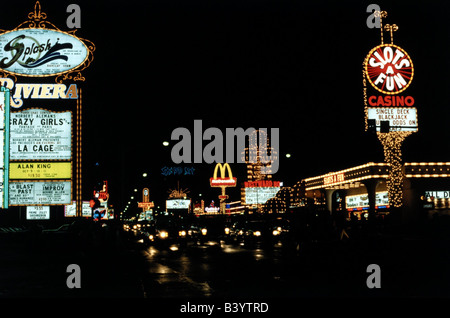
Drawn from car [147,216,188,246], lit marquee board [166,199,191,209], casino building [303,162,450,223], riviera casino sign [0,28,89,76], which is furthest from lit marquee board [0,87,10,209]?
lit marquee board [166,199,191,209]

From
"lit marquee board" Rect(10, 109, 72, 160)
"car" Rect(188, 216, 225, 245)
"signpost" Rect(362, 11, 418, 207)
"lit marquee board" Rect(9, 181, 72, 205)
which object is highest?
"signpost" Rect(362, 11, 418, 207)

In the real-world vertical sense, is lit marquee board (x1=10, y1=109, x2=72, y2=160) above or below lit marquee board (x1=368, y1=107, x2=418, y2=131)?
below

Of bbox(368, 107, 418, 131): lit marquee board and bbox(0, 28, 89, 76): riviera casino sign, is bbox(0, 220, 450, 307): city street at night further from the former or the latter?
bbox(368, 107, 418, 131): lit marquee board

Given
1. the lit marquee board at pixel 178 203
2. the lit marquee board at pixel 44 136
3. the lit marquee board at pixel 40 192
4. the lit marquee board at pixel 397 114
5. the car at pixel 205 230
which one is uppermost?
the lit marquee board at pixel 397 114

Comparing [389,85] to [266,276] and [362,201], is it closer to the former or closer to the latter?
[362,201]

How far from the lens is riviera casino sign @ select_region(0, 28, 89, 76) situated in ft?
82.0

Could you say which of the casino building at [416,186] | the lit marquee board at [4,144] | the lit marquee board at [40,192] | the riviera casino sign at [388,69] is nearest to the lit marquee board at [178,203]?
the casino building at [416,186]

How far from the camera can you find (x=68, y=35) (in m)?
25.4

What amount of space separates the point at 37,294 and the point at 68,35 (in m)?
16.4

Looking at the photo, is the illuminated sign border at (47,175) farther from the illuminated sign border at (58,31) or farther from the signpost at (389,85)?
the signpost at (389,85)

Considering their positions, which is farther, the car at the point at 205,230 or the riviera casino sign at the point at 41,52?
the car at the point at 205,230

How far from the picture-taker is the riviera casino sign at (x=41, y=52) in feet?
82.0

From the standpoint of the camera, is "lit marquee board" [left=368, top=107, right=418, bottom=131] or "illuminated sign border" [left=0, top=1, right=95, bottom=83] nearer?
"illuminated sign border" [left=0, top=1, right=95, bottom=83]

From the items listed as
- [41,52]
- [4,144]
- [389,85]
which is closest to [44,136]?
[4,144]
